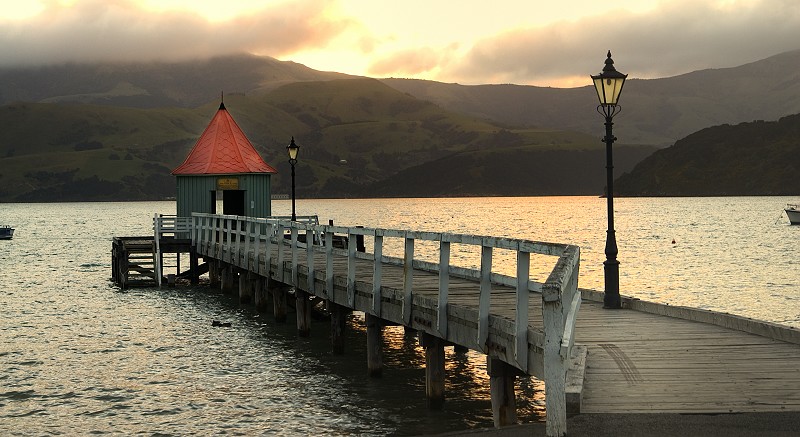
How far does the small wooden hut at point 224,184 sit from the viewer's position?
130 feet

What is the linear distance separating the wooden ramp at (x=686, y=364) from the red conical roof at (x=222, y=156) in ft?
89.1

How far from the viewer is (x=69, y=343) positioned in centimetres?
2559

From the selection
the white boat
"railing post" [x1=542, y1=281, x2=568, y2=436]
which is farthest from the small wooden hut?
the white boat

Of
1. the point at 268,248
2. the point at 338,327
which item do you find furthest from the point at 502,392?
the point at 268,248

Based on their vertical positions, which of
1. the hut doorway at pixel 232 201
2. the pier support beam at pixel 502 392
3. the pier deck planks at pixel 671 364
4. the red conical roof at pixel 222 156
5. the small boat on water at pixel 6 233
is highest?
the red conical roof at pixel 222 156

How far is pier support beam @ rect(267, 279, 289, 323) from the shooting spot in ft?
88.0

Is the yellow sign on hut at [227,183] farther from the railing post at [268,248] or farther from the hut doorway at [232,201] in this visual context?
the railing post at [268,248]

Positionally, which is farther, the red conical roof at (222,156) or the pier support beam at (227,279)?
the red conical roof at (222,156)

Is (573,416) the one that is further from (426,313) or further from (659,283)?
(659,283)

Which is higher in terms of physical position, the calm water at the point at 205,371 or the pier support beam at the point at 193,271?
the pier support beam at the point at 193,271

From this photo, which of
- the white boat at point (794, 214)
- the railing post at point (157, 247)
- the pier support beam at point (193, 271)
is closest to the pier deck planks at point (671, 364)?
the railing post at point (157, 247)

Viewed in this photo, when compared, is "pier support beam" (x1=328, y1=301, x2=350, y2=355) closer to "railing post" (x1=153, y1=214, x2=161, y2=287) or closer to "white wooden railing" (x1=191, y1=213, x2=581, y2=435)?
"white wooden railing" (x1=191, y1=213, x2=581, y2=435)

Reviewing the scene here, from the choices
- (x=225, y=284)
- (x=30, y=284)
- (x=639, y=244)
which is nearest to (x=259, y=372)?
(x=225, y=284)

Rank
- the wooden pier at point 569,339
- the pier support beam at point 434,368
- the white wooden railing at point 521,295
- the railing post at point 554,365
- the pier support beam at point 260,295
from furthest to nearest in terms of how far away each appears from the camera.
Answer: the pier support beam at point 260,295 → the pier support beam at point 434,368 → the wooden pier at point 569,339 → the white wooden railing at point 521,295 → the railing post at point 554,365
